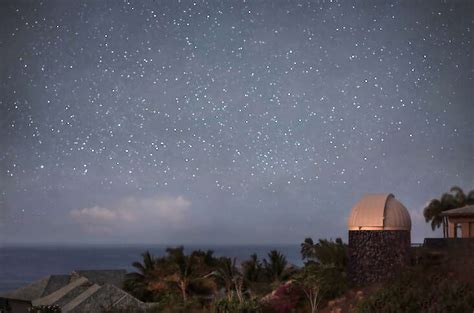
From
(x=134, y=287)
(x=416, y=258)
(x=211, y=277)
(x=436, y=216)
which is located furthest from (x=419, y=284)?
(x=436, y=216)

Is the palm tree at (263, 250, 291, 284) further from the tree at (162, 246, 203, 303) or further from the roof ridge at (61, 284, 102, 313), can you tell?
the roof ridge at (61, 284, 102, 313)

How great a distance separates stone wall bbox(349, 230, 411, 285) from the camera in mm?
31906

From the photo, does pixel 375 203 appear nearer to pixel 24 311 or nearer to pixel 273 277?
pixel 273 277

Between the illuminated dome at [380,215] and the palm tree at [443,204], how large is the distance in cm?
3063

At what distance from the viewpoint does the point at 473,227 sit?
38.8 m

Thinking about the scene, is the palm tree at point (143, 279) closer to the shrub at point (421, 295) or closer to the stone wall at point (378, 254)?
the stone wall at point (378, 254)

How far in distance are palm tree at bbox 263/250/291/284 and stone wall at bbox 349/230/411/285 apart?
13.6m

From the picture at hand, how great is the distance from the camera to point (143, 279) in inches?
2160

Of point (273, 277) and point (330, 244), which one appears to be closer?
point (330, 244)

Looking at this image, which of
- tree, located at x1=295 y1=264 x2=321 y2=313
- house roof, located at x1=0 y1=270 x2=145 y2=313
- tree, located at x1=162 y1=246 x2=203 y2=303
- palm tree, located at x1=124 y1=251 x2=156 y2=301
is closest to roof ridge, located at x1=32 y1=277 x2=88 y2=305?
house roof, located at x1=0 y1=270 x2=145 y2=313

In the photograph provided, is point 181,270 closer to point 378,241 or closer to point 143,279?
point 143,279

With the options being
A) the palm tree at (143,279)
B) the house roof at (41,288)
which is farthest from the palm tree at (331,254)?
the house roof at (41,288)

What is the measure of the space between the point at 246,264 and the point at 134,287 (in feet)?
35.0

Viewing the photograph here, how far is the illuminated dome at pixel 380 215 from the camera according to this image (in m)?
32.3
